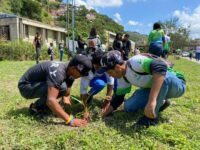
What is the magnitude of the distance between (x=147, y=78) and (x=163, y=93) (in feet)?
0.76

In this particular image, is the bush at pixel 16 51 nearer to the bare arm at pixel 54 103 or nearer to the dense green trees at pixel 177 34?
the bare arm at pixel 54 103

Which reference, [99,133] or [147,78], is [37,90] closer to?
[99,133]

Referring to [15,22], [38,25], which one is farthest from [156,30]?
[38,25]

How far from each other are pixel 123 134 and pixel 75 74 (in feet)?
2.74

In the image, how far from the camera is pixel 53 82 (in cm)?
321

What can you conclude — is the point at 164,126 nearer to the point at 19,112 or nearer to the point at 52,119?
the point at 52,119

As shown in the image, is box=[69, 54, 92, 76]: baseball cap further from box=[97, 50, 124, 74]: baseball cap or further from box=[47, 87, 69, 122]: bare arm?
box=[47, 87, 69, 122]: bare arm

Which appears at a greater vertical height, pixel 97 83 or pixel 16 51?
pixel 97 83

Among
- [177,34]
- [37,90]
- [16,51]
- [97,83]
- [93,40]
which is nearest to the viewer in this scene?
[37,90]

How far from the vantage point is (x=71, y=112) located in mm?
3906

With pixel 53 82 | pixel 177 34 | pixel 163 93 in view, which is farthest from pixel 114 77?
pixel 177 34

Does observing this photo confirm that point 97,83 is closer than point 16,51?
Yes

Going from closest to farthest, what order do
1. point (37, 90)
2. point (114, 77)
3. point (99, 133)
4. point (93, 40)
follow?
1. point (99, 133)
2. point (114, 77)
3. point (37, 90)
4. point (93, 40)

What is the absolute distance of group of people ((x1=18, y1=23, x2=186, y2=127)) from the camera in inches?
117
